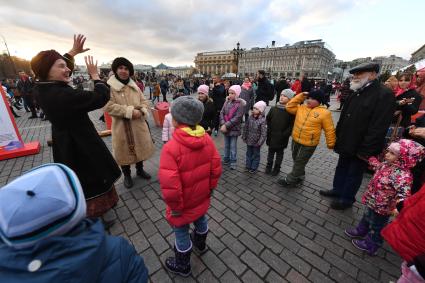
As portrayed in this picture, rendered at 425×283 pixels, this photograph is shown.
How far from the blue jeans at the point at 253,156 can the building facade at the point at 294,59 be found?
85778 mm

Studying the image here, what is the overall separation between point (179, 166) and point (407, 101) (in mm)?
4179

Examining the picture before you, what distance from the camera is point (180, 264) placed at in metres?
2.02

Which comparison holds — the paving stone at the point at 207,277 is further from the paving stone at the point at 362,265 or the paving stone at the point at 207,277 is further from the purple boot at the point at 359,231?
the purple boot at the point at 359,231

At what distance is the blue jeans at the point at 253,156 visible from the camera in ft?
14.1

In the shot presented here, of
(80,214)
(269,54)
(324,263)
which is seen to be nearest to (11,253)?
(80,214)

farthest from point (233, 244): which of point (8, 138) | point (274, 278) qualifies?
point (8, 138)

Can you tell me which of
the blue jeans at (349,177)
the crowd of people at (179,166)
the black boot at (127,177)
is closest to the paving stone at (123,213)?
the crowd of people at (179,166)

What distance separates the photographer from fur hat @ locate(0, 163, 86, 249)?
741mm

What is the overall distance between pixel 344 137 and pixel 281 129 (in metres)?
1.16

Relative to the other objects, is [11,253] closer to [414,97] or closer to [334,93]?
[414,97]

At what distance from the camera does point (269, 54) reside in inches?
3812

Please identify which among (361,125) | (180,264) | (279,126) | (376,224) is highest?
(361,125)

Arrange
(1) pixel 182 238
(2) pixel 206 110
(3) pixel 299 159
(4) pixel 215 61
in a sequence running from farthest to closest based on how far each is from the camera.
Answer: (4) pixel 215 61 → (2) pixel 206 110 → (3) pixel 299 159 → (1) pixel 182 238

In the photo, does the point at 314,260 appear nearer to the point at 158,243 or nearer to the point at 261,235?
the point at 261,235
